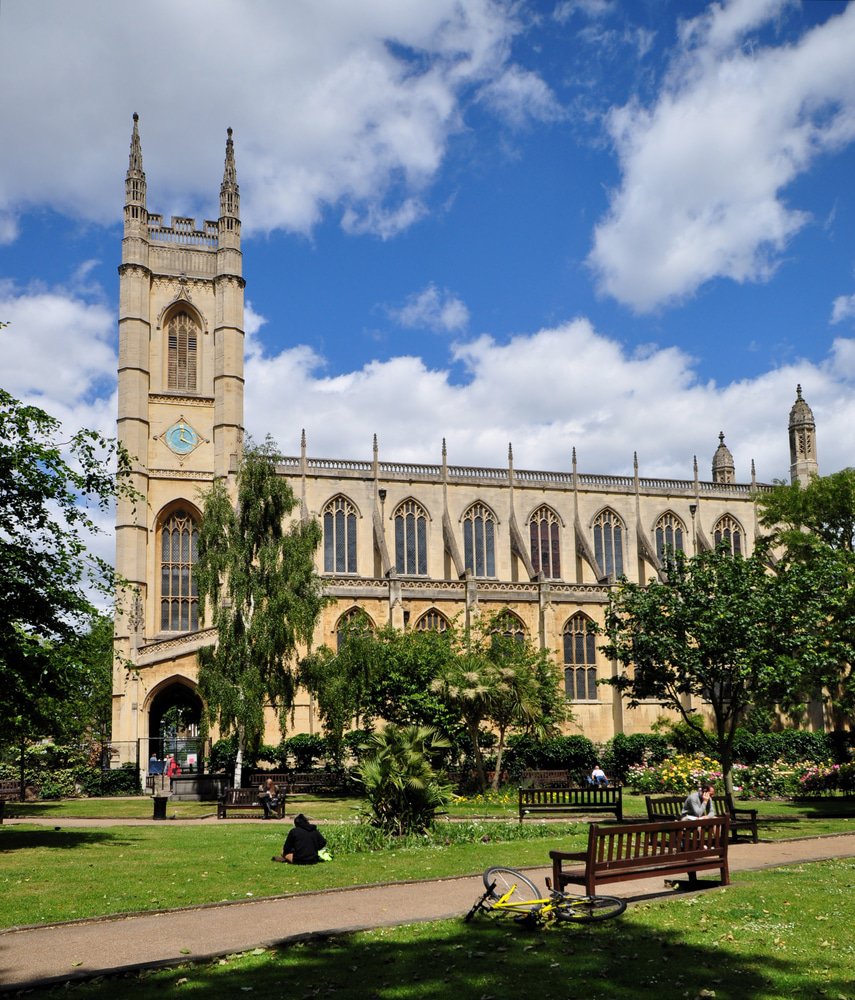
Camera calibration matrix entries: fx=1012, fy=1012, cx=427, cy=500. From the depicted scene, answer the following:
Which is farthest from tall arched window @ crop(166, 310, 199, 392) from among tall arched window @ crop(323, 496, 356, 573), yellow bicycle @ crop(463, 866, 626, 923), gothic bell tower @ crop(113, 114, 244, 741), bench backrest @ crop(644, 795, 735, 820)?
yellow bicycle @ crop(463, 866, 626, 923)

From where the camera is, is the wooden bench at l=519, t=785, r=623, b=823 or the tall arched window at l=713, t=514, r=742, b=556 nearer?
the wooden bench at l=519, t=785, r=623, b=823

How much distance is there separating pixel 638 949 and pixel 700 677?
12.7 m

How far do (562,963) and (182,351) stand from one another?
150ft

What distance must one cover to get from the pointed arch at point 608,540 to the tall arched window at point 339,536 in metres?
13.0

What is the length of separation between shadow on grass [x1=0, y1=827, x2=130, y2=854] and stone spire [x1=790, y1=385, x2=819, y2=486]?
4662 centimetres

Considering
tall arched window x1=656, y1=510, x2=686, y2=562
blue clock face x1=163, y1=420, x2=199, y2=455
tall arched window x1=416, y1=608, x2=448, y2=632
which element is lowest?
tall arched window x1=416, y1=608, x2=448, y2=632

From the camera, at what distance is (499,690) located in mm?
29656

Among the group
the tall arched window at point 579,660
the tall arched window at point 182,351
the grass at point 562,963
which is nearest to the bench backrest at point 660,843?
the grass at point 562,963

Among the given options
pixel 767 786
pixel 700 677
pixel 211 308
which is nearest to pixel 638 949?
pixel 700 677

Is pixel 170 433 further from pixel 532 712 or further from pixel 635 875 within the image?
pixel 635 875

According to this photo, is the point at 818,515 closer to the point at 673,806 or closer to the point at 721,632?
the point at 721,632

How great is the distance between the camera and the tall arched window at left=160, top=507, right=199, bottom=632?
153 ft

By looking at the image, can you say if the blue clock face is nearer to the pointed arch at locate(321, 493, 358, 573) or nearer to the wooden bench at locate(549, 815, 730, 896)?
the pointed arch at locate(321, 493, 358, 573)

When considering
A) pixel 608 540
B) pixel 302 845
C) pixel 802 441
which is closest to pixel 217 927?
pixel 302 845
